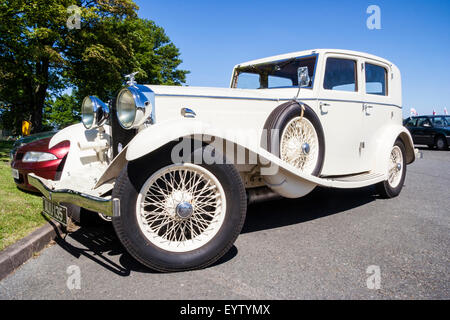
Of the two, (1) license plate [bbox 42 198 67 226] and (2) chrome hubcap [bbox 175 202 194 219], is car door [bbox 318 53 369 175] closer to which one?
(2) chrome hubcap [bbox 175 202 194 219]

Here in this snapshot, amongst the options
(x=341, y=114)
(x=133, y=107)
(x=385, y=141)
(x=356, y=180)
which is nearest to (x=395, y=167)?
(x=385, y=141)

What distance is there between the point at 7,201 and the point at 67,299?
2.40 meters

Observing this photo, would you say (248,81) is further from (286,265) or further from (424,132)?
(424,132)

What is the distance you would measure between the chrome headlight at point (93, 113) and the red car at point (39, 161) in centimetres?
72

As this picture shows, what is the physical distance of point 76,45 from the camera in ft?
43.6

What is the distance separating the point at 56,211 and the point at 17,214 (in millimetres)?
1205

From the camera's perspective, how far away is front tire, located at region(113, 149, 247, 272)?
217cm

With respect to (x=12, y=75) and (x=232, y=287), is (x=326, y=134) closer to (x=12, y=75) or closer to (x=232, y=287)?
(x=232, y=287)

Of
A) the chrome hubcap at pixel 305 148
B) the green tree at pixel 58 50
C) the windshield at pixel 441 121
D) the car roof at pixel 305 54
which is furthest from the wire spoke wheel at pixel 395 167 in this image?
the windshield at pixel 441 121

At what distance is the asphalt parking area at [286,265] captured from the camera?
6.90ft

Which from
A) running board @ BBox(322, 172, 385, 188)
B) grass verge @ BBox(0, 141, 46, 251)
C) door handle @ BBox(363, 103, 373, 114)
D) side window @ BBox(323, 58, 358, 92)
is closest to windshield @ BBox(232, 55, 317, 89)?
side window @ BBox(323, 58, 358, 92)

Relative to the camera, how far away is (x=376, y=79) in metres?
4.52

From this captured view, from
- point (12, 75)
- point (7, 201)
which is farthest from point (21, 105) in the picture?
point (7, 201)

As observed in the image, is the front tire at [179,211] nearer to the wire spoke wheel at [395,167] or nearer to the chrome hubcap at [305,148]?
the chrome hubcap at [305,148]
